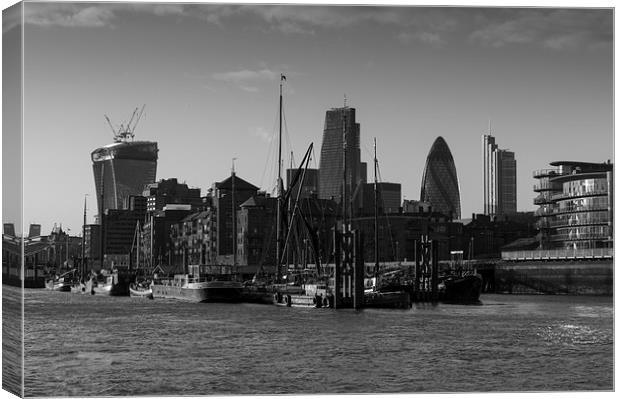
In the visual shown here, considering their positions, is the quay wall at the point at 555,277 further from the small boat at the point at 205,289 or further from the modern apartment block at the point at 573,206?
the small boat at the point at 205,289

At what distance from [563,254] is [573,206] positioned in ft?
21.2

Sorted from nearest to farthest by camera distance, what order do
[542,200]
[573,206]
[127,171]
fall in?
1. [573,206]
2. [542,200]
3. [127,171]

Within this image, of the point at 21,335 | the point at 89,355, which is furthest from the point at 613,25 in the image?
the point at 89,355

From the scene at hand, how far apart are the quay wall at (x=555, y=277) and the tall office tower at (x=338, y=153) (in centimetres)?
1376

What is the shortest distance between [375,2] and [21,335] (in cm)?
763

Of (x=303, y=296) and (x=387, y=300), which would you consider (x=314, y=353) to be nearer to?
(x=387, y=300)

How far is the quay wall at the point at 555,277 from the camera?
2958 inches

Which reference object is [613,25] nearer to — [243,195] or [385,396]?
[385,396]

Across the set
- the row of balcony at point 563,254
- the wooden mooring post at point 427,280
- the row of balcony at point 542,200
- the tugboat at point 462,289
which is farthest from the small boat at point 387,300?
the row of balcony at point 542,200

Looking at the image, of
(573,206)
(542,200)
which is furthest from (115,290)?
(573,206)

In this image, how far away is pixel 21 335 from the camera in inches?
678

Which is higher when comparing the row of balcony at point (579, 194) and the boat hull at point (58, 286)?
the row of balcony at point (579, 194)

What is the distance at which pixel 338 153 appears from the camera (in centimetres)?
6500

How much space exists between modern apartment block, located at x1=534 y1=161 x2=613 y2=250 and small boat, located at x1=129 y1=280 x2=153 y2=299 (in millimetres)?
29305
